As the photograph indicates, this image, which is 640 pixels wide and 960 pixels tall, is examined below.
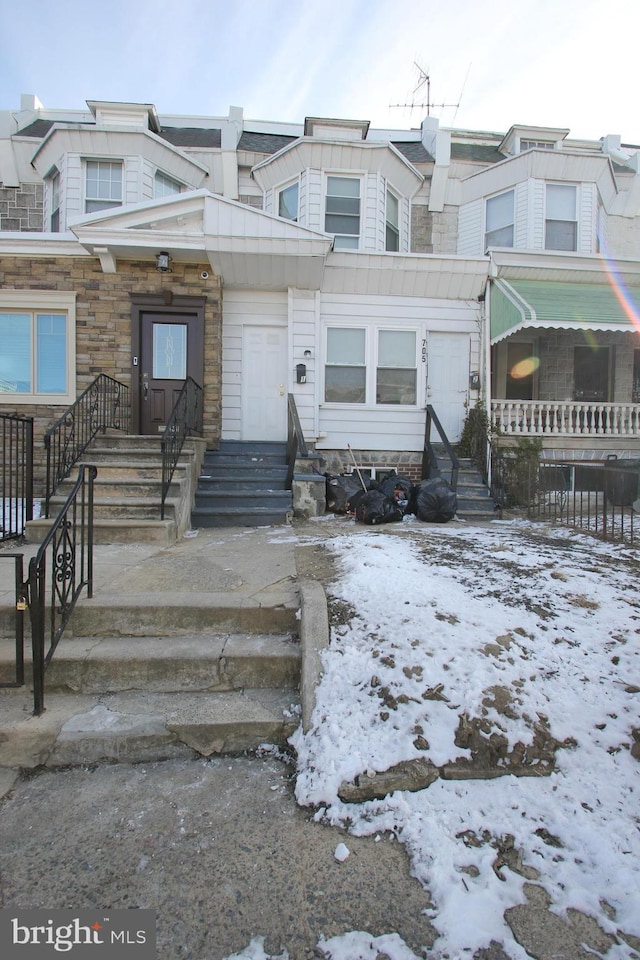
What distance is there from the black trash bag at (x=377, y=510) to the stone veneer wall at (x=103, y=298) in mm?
2945

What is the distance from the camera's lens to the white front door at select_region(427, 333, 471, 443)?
364 inches

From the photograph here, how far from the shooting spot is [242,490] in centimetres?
711

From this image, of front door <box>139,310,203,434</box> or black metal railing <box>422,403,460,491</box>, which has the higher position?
front door <box>139,310,203,434</box>

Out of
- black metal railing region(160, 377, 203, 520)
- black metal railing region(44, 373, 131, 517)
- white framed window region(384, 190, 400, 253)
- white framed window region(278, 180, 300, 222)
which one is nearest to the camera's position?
black metal railing region(160, 377, 203, 520)

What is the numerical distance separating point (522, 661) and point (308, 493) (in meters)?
4.50

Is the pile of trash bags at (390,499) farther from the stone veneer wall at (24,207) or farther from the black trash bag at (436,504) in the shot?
the stone veneer wall at (24,207)

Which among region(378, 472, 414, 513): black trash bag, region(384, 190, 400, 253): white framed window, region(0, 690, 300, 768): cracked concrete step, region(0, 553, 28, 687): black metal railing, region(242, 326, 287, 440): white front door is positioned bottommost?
region(0, 690, 300, 768): cracked concrete step

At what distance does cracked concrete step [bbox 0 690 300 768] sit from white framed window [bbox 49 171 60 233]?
10.2 metres

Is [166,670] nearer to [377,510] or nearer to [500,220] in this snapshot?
[377,510]

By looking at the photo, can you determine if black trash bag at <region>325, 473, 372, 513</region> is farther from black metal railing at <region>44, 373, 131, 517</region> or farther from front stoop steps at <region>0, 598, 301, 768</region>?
front stoop steps at <region>0, 598, 301, 768</region>

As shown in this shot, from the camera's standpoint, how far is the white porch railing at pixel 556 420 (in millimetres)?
9086

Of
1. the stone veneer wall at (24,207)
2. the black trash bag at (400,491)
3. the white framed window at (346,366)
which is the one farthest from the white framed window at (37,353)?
the black trash bag at (400,491)

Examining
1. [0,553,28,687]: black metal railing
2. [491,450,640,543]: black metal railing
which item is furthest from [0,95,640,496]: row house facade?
[0,553,28,687]: black metal railing

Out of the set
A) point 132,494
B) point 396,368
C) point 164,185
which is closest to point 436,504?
point 396,368
